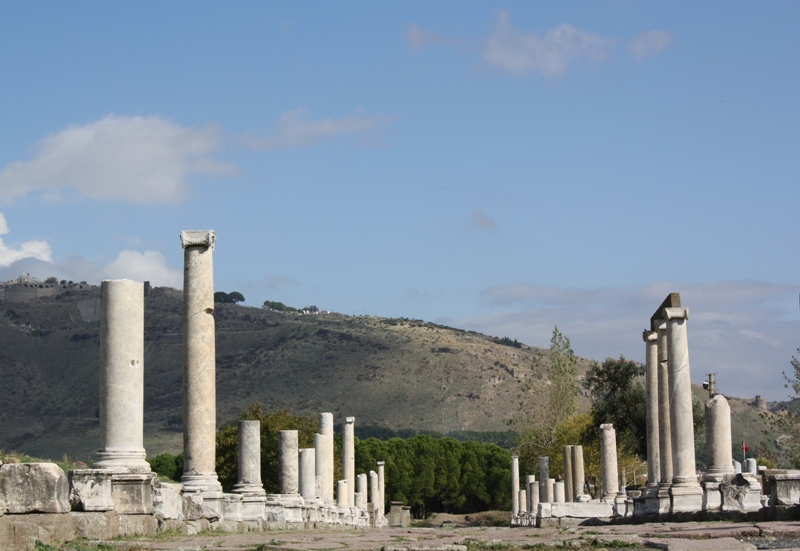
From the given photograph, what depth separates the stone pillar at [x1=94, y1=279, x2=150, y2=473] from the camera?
1805 centimetres

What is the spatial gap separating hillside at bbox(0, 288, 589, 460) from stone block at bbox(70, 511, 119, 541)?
4493 inches

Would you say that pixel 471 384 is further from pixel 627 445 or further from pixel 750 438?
pixel 627 445

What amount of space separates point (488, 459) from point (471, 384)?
6668cm

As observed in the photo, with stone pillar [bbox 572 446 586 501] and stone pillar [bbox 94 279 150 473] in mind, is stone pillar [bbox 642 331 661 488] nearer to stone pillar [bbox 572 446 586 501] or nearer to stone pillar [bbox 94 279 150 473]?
stone pillar [bbox 572 446 586 501]

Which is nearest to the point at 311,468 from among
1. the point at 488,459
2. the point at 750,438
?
the point at 488,459

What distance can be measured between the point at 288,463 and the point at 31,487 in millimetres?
17337

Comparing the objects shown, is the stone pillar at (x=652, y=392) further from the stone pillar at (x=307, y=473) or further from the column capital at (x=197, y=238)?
the column capital at (x=197, y=238)

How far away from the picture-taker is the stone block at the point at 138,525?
1656 centimetres

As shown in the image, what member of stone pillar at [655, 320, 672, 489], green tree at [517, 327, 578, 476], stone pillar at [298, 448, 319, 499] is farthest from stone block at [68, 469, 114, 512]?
green tree at [517, 327, 578, 476]

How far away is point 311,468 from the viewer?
34.3m

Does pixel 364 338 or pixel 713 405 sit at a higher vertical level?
pixel 364 338

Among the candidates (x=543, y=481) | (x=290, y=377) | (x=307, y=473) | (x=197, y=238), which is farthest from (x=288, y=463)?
(x=290, y=377)

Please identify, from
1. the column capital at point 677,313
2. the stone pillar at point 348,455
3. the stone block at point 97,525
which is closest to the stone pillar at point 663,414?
the column capital at point 677,313

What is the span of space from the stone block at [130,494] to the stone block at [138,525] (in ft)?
0.58
